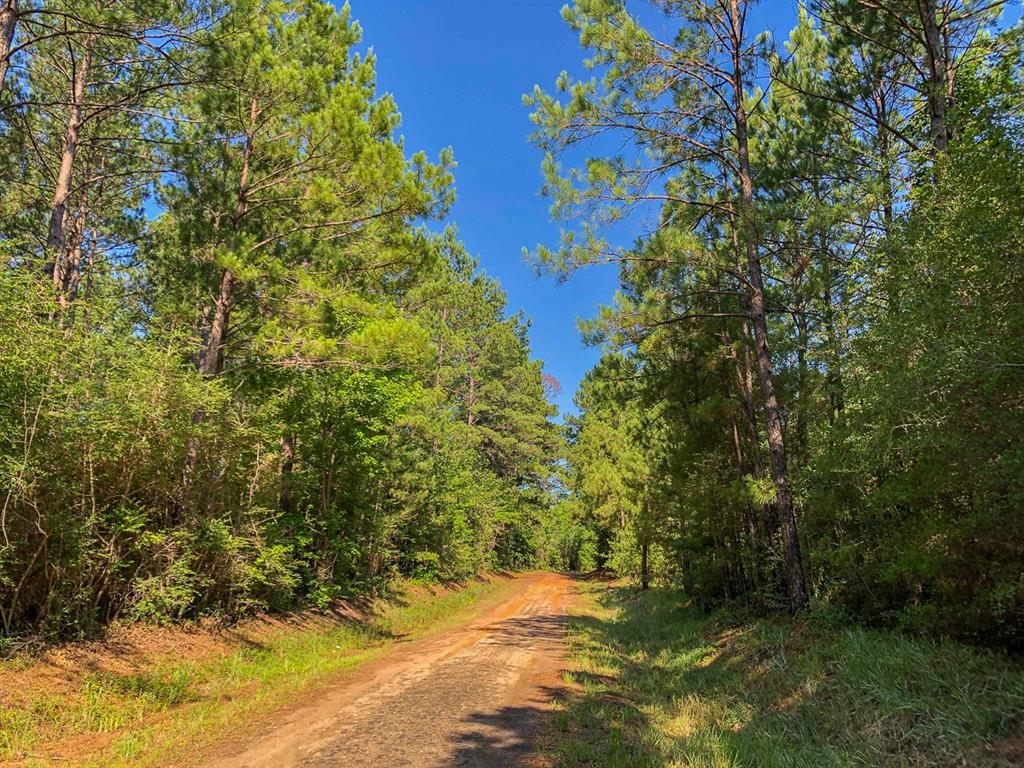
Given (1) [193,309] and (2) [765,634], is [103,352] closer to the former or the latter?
(1) [193,309]

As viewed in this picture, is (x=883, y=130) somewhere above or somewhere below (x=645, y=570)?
above

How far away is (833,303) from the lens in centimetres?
1138

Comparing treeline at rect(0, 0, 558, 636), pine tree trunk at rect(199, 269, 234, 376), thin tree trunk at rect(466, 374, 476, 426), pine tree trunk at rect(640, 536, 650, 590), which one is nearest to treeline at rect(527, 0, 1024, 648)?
treeline at rect(0, 0, 558, 636)

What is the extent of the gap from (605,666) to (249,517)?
707 centimetres

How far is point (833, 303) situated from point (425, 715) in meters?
10.8

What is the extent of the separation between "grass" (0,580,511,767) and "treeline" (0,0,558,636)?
1.15 metres

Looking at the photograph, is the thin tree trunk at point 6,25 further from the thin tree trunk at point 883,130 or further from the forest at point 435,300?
the thin tree trunk at point 883,130

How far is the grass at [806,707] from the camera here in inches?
173

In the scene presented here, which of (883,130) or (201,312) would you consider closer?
(883,130)

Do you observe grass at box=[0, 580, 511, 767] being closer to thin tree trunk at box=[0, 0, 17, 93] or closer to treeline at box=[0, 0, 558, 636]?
treeline at box=[0, 0, 558, 636]

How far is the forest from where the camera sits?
5.87 meters

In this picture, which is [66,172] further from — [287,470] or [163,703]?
[163,703]

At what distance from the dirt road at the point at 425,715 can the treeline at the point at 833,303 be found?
473 cm

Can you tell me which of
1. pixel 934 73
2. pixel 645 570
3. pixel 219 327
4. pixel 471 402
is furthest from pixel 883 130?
pixel 471 402
